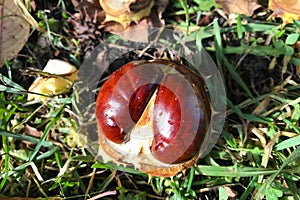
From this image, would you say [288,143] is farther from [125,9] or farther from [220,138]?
[125,9]

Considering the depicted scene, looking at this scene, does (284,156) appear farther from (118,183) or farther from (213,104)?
(118,183)

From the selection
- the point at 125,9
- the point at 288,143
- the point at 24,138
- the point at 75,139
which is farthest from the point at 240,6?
the point at 24,138

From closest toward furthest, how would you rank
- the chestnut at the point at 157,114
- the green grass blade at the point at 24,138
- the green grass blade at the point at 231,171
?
the chestnut at the point at 157,114 < the green grass blade at the point at 231,171 < the green grass blade at the point at 24,138

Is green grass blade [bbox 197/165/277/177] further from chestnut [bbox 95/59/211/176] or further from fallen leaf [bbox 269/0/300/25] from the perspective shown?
fallen leaf [bbox 269/0/300/25]

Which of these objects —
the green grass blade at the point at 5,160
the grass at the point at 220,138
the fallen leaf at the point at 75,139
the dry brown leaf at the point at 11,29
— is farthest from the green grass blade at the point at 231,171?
the dry brown leaf at the point at 11,29

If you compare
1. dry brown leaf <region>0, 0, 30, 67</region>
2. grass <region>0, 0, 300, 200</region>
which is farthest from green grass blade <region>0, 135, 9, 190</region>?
dry brown leaf <region>0, 0, 30, 67</region>

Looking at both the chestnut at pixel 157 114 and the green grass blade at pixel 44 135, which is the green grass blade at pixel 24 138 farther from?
the chestnut at pixel 157 114
